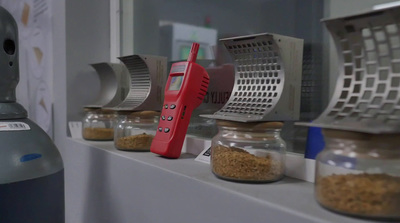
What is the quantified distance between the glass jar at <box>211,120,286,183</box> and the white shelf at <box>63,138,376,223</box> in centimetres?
2

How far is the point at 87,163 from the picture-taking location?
112 centimetres

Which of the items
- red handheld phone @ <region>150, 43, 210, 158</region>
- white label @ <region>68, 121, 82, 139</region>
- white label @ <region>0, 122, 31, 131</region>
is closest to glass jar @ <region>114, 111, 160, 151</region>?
red handheld phone @ <region>150, 43, 210, 158</region>

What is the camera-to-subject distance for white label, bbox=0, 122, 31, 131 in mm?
829

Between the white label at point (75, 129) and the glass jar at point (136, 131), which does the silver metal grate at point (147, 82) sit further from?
the white label at point (75, 129)

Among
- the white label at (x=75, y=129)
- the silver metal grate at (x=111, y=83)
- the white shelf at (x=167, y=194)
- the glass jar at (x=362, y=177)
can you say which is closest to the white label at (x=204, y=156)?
the white shelf at (x=167, y=194)

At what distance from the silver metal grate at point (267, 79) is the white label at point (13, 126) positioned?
0.49 metres

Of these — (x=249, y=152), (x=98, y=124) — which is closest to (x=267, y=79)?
(x=249, y=152)

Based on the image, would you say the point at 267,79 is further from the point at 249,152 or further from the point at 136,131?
the point at 136,131

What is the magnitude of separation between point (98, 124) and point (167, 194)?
62cm

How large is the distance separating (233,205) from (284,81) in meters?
0.26

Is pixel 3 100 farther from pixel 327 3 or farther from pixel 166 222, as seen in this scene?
pixel 327 3

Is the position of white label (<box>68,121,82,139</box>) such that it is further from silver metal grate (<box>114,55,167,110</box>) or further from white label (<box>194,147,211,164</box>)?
white label (<box>194,147,211,164</box>)

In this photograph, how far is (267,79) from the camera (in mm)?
698

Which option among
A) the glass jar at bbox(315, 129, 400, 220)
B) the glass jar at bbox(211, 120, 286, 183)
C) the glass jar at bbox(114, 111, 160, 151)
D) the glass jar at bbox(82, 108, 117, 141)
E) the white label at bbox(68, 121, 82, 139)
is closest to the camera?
the glass jar at bbox(315, 129, 400, 220)
